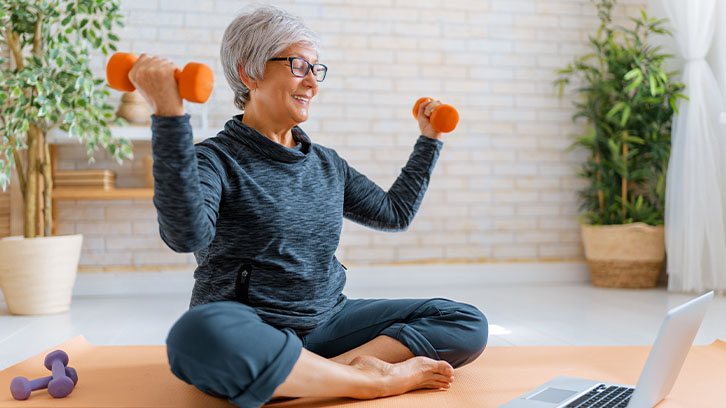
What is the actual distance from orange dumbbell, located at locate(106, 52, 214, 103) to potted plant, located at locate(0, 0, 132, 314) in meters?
2.08

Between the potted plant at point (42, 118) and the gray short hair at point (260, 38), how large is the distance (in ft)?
5.86

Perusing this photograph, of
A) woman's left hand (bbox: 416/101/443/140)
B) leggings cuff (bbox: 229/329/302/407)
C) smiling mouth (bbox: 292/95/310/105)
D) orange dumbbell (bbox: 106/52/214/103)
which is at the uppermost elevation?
orange dumbbell (bbox: 106/52/214/103)

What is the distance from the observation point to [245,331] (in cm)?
140

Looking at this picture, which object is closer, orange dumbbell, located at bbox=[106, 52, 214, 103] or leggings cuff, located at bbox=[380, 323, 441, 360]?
orange dumbbell, located at bbox=[106, 52, 214, 103]

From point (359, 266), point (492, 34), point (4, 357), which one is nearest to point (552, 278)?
point (359, 266)

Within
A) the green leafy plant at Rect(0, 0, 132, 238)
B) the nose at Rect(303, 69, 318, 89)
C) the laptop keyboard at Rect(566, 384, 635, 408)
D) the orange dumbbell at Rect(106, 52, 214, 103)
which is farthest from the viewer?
the green leafy plant at Rect(0, 0, 132, 238)

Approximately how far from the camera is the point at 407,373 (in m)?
1.68

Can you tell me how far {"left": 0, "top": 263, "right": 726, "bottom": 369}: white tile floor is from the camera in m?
2.63

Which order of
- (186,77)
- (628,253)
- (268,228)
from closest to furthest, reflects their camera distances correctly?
(186,77) → (268,228) → (628,253)

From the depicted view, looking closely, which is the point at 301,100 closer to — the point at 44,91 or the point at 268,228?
the point at 268,228

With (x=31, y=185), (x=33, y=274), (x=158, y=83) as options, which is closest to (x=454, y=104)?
(x=31, y=185)

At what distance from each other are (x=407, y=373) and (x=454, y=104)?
2937 millimetres

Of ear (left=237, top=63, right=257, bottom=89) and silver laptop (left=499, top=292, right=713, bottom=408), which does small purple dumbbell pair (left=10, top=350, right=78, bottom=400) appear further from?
silver laptop (left=499, top=292, right=713, bottom=408)

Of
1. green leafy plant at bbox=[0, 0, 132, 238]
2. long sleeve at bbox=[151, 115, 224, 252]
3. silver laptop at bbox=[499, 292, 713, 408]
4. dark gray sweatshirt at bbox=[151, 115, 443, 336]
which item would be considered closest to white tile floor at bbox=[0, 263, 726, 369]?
green leafy plant at bbox=[0, 0, 132, 238]
